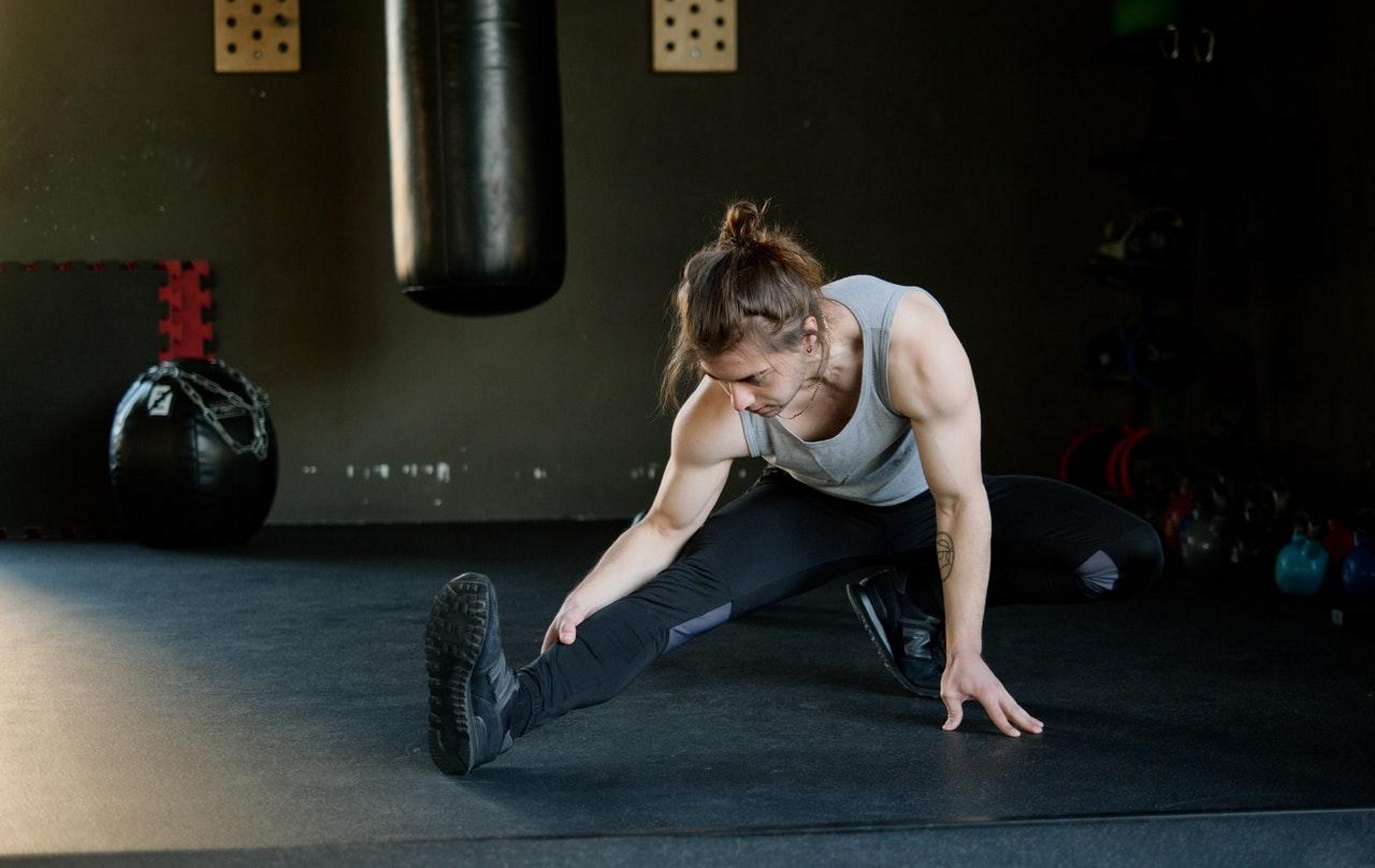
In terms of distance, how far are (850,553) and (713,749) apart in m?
0.41

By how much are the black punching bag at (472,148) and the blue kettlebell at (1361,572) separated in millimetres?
A: 2355

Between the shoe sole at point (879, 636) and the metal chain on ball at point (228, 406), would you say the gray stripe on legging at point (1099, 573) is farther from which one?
the metal chain on ball at point (228, 406)

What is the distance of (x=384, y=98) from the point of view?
4914mm

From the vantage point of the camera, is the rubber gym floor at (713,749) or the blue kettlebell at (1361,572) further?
the blue kettlebell at (1361,572)

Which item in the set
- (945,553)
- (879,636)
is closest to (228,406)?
(879,636)

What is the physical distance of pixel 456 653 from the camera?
5.49ft

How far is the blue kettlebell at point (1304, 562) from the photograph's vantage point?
323 cm

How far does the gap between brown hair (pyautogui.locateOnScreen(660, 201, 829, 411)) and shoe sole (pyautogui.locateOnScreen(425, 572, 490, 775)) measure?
1.20 ft

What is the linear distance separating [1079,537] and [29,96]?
4329 mm

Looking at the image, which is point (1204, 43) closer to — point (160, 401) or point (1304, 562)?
point (1304, 562)

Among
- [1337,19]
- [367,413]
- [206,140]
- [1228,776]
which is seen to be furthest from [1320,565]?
[206,140]

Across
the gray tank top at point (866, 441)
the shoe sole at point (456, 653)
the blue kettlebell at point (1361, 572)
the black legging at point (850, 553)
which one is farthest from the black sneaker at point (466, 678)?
the blue kettlebell at point (1361, 572)

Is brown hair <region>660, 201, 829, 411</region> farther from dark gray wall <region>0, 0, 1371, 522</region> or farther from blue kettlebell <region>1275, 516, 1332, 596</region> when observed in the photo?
dark gray wall <region>0, 0, 1371, 522</region>

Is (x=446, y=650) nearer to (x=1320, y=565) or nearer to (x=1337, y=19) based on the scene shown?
(x=1320, y=565)
